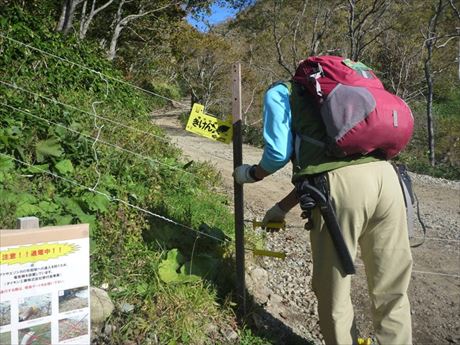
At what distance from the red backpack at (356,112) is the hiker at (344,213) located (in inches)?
3.5

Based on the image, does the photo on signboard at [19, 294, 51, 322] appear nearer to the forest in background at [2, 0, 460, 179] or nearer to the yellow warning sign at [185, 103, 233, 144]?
the yellow warning sign at [185, 103, 233, 144]

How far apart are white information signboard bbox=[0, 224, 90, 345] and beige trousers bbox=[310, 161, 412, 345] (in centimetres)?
114

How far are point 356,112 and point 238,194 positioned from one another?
1100 mm

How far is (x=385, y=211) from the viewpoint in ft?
7.23

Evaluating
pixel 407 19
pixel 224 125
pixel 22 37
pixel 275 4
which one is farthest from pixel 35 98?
pixel 407 19

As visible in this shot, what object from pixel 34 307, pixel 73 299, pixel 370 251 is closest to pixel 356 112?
pixel 370 251

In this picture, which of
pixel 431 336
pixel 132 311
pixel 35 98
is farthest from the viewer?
pixel 35 98

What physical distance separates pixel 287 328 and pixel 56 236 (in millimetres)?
1769

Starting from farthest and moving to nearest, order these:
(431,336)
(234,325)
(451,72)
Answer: (451,72) → (431,336) → (234,325)

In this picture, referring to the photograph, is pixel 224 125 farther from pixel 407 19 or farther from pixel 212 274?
pixel 407 19

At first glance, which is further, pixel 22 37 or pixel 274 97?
pixel 22 37

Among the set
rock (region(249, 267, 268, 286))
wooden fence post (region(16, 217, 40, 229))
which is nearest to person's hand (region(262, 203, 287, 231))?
rock (region(249, 267, 268, 286))

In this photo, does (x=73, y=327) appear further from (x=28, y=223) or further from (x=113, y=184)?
(x=113, y=184)

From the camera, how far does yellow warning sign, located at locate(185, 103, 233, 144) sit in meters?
2.88
